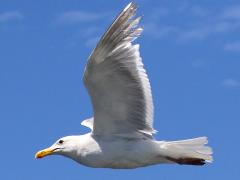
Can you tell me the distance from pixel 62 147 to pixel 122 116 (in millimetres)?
1036

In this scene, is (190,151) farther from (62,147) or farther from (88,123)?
(88,123)

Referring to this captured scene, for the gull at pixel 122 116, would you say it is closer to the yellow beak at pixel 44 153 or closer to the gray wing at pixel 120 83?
the gray wing at pixel 120 83

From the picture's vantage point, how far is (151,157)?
1547 cm

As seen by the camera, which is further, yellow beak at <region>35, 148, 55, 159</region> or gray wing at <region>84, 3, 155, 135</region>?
yellow beak at <region>35, 148, 55, 159</region>

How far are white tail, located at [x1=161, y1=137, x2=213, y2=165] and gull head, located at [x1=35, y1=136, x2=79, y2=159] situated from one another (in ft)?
4.32

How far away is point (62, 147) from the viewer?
52.4ft

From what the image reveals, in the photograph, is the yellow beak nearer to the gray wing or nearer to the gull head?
the gull head

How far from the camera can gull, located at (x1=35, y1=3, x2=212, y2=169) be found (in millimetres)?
15117

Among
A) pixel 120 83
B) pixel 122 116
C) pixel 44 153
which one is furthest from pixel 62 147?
pixel 120 83

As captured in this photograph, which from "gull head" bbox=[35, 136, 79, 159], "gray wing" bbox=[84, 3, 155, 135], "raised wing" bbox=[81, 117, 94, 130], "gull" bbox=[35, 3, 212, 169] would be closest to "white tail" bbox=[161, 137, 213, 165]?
"gull" bbox=[35, 3, 212, 169]

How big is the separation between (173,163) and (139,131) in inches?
26.2

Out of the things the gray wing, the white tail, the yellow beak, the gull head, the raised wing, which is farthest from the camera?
the raised wing

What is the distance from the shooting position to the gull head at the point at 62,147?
623 inches

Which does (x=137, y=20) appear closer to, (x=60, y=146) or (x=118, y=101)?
(x=118, y=101)
